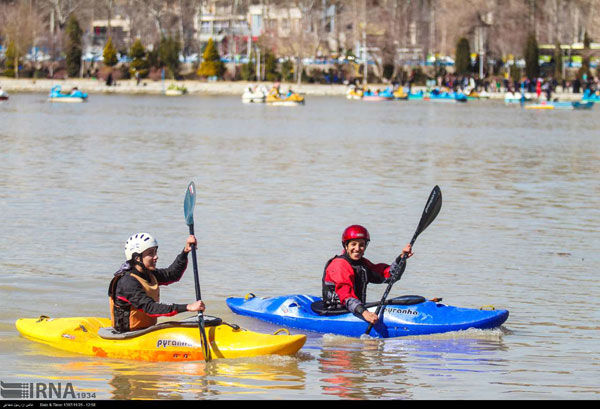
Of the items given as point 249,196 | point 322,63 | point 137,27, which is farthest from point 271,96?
point 249,196

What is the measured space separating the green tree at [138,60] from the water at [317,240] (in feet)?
154

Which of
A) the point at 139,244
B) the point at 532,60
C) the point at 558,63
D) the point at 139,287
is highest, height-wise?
the point at 532,60

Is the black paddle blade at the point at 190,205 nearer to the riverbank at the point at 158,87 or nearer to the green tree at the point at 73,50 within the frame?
the riverbank at the point at 158,87

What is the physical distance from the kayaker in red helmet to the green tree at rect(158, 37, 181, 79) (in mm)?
81069

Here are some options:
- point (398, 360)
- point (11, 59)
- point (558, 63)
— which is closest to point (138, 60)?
point (11, 59)

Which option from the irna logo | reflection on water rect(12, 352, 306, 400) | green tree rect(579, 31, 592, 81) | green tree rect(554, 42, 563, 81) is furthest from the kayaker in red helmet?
green tree rect(554, 42, 563, 81)

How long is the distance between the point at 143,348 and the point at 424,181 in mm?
18514

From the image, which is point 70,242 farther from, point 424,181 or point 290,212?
point 424,181

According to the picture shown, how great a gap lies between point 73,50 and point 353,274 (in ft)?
283

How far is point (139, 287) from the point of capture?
34.1 ft

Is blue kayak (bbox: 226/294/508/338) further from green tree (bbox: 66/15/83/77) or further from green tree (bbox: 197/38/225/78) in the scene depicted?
green tree (bbox: 66/15/83/77)

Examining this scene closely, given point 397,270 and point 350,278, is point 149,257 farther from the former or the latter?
point 397,270

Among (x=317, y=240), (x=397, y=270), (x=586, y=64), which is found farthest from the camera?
(x=586, y=64)

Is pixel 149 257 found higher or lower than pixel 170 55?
lower
